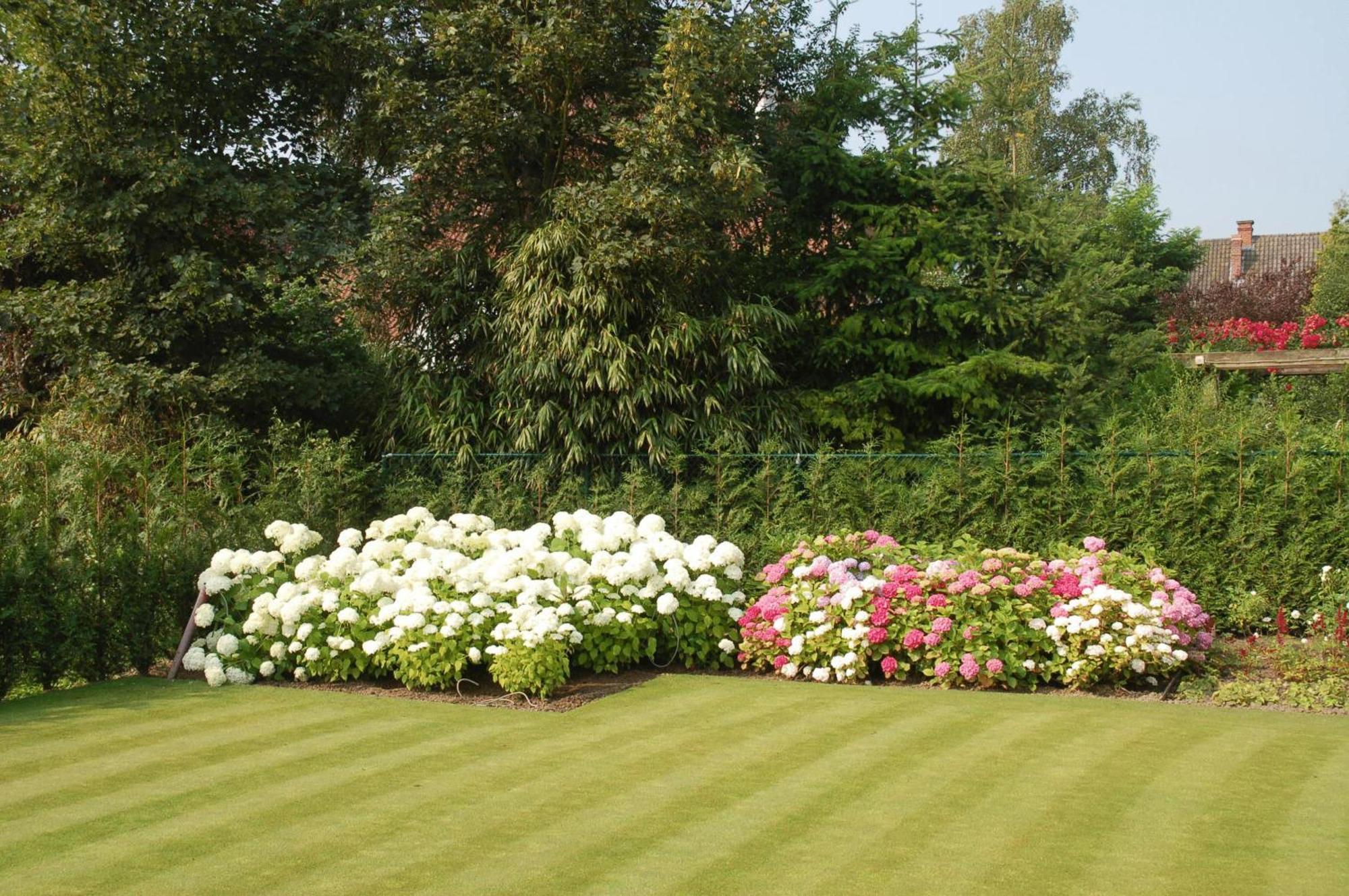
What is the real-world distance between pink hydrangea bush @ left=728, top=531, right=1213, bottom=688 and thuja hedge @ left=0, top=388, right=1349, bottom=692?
837mm

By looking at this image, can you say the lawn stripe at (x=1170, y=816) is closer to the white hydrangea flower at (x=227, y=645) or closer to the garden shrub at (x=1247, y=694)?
the garden shrub at (x=1247, y=694)

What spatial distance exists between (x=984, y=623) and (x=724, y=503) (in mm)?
2985

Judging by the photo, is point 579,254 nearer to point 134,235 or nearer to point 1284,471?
point 134,235

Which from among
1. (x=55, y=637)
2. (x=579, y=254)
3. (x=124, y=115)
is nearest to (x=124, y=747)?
(x=55, y=637)

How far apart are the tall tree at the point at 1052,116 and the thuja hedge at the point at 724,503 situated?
21.6m

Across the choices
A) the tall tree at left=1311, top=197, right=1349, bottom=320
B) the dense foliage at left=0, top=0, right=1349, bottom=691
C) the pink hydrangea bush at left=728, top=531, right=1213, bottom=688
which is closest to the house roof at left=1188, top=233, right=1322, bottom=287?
the tall tree at left=1311, top=197, right=1349, bottom=320

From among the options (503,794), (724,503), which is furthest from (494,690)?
(724,503)

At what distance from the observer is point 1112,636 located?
773 centimetres

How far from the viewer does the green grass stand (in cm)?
434

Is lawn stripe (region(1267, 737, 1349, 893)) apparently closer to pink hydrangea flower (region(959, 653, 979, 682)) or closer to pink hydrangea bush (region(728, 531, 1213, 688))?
pink hydrangea bush (region(728, 531, 1213, 688))

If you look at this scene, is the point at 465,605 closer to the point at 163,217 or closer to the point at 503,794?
the point at 503,794

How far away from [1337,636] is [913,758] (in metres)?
3.90

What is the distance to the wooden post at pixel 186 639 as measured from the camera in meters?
8.37

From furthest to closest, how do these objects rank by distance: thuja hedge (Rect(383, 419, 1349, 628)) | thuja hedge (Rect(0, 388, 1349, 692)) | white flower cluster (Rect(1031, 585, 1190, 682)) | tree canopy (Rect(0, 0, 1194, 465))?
tree canopy (Rect(0, 0, 1194, 465))
thuja hedge (Rect(383, 419, 1349, 628))
thuja hedge (Rect(0, 388, 1349, 692))
white flower cluster (Rect(1031, 585, 1190, 682))
